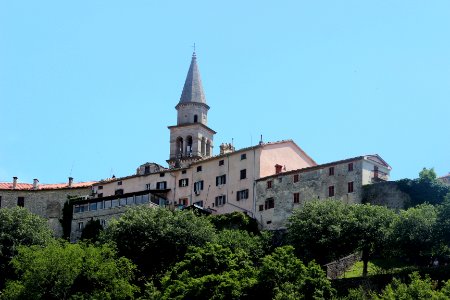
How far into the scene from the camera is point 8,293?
247 feet

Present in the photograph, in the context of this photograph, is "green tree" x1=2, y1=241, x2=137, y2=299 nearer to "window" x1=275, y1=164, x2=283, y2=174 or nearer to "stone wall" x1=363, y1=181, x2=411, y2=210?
"stone wall" x1=363, y1=181, x2=411, y2=210

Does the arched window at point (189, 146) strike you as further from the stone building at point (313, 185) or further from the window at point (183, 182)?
the stone building at point (313, 185)

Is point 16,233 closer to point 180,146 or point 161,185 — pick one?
point 161,185

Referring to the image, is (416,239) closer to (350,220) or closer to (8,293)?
(350,220)

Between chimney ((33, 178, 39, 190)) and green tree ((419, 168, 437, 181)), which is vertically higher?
chimney ((33, 178, 39, 190))

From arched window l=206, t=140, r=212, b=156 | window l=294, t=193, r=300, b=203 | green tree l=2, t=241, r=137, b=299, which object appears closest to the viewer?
green tree l=2, t=241, r=137, b=299

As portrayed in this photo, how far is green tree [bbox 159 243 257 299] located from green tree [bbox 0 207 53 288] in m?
19.7

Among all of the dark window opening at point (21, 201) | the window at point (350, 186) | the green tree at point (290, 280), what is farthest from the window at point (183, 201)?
the green tree at point (290, 280)

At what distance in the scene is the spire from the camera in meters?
117

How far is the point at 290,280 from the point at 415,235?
38.1 ft

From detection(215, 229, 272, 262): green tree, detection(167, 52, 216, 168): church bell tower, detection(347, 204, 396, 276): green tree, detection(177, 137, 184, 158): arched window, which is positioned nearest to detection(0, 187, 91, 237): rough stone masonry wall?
detection(177, 137, 184, 158): arched window

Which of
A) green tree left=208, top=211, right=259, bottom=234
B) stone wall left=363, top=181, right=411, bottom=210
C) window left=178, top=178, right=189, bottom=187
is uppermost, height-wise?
window left=178, top=178, right=189, bottom=187

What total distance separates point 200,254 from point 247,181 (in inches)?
1011

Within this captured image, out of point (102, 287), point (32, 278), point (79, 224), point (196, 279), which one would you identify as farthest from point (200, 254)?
point (79, 224)
